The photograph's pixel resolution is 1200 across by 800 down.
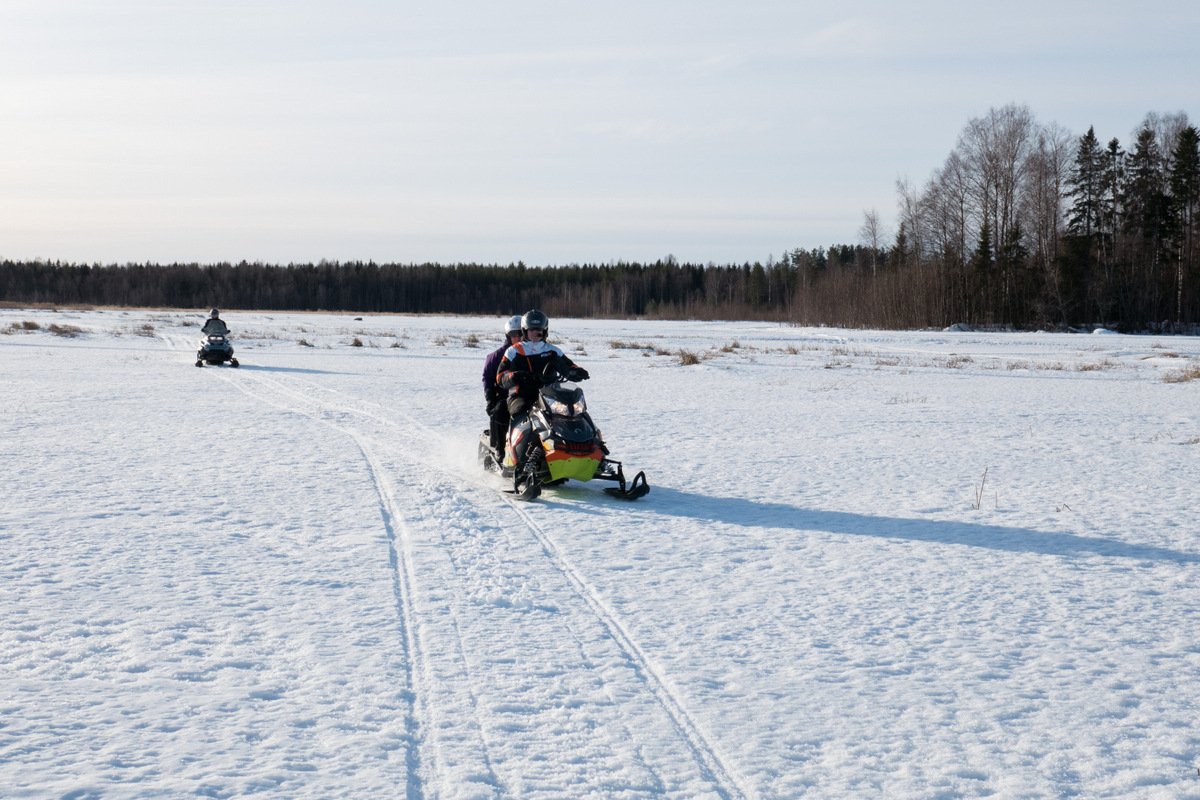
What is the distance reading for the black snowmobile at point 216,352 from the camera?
2806 centimetres

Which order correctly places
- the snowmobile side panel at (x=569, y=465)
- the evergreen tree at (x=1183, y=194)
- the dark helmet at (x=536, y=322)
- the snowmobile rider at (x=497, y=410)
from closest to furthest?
1. the snowmobile side panel at (x=569, y=465)
2. the dark helmet at (x=536, y=322)
3. the snowmobile rider at (x=497, y=410)
4. the evergreen tree at (x=1183, y=194)

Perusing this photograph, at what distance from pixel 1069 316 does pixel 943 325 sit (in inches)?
262

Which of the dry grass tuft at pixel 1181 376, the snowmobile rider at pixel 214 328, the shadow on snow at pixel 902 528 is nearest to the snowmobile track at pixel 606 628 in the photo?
the shadow on snow at pixel 902 528

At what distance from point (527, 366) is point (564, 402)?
3.04 feet

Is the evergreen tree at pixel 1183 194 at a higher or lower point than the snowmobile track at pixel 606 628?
higher

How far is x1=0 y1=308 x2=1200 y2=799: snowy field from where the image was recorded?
4.12 m

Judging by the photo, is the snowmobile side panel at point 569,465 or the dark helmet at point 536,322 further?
the dark helmet at point 536,322

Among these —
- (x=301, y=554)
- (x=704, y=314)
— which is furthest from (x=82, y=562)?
(x=704, y=314)

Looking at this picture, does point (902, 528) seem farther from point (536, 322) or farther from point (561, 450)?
point (536, 322)

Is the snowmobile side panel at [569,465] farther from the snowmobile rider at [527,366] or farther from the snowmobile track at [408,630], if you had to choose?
the snowmobile track at [408,630]

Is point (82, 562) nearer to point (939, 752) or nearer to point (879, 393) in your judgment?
point (939, 752)

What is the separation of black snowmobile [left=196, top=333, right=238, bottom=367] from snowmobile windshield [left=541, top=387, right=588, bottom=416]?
20504 mm

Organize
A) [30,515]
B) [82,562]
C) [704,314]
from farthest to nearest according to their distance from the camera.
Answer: [704,314] < [30,515] < [82,562]

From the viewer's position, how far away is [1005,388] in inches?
920
